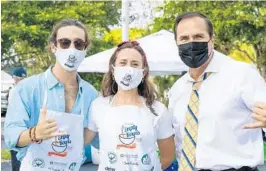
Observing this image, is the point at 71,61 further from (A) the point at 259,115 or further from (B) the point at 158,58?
(B) the point at 158,58

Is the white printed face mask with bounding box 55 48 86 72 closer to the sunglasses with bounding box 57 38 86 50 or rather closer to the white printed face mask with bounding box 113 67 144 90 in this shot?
the sunglasses with bounding box 57 38 86 50

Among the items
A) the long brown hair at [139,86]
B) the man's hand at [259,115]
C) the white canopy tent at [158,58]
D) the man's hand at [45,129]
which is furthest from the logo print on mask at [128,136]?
the white canopy tent at [158,58]

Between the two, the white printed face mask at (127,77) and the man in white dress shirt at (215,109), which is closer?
the man in white dress shirt at (215,109)

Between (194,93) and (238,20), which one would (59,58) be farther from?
(238,20)

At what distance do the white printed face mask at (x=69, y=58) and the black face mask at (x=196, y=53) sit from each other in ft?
2.22

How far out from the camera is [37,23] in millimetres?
19328

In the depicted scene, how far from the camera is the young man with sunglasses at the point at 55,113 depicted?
116 inches

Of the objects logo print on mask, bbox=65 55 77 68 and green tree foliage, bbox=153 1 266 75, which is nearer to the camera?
logo print on mask, bbox=65 55 77 68

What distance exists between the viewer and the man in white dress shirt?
2.92m

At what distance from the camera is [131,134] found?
9.86 feet

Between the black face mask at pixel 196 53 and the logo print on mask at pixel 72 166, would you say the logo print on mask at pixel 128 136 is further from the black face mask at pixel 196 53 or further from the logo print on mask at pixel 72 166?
the black face mask at pixel 196 53

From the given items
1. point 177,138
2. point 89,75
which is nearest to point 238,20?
point 89,75

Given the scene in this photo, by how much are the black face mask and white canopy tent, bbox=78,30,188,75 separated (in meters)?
5.61

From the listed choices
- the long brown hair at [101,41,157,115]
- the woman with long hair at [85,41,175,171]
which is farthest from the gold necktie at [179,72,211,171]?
the long brown hair at [101,41,157,115]
